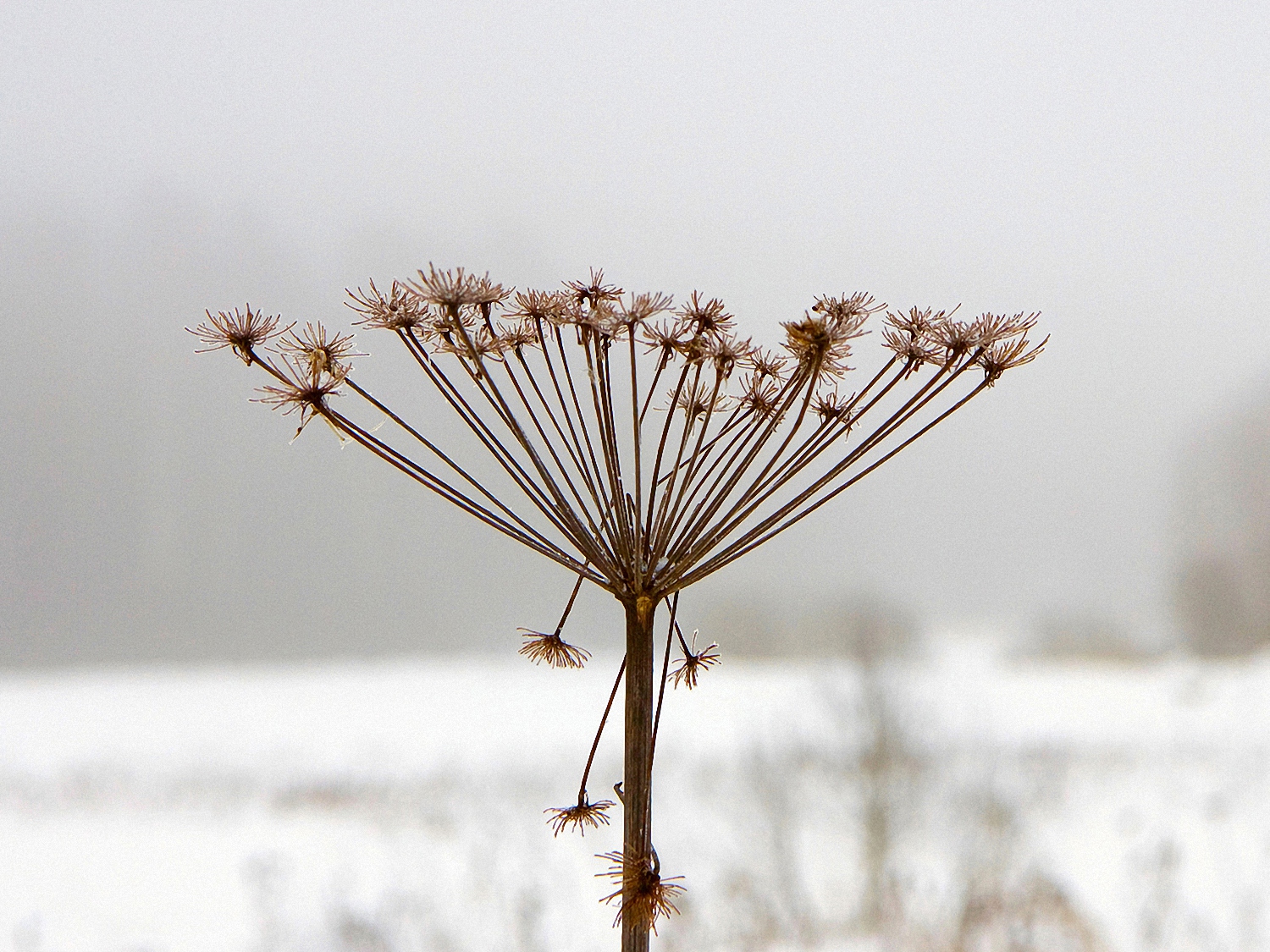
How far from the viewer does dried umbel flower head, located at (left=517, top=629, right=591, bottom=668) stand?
2.01 ft

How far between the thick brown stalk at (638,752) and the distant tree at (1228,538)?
5.71 ft

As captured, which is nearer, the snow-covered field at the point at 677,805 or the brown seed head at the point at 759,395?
the brown seed head at the point at 759,395

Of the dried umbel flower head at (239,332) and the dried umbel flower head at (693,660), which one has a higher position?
the dried umbel flower head at (239,332)

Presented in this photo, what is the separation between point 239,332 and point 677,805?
149 centimetres

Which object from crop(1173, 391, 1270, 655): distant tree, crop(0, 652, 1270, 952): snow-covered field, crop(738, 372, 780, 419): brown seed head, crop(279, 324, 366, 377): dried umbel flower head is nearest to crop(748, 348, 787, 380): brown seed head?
crop(738, 372, 780, 419): brown seed head

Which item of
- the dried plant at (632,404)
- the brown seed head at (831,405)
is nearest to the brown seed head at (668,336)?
the dried plant at (632,404)

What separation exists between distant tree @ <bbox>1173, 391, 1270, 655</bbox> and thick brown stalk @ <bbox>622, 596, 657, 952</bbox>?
5.71 ft

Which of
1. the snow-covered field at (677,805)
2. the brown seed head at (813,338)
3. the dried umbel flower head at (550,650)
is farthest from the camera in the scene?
the snow-covered field at (677,805)

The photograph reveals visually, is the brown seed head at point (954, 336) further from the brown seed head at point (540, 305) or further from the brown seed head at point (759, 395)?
the brown seed head at point (540, 305)

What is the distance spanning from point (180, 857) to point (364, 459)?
71cm

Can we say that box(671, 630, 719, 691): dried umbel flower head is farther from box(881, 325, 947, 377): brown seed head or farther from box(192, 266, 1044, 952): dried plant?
box(881, 325, 947, 377): brown seed head

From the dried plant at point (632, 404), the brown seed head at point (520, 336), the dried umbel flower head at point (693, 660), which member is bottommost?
the dried umbel flower head at point (693, 660)

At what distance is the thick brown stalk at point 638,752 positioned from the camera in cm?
54

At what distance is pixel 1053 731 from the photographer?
189 centimetres
